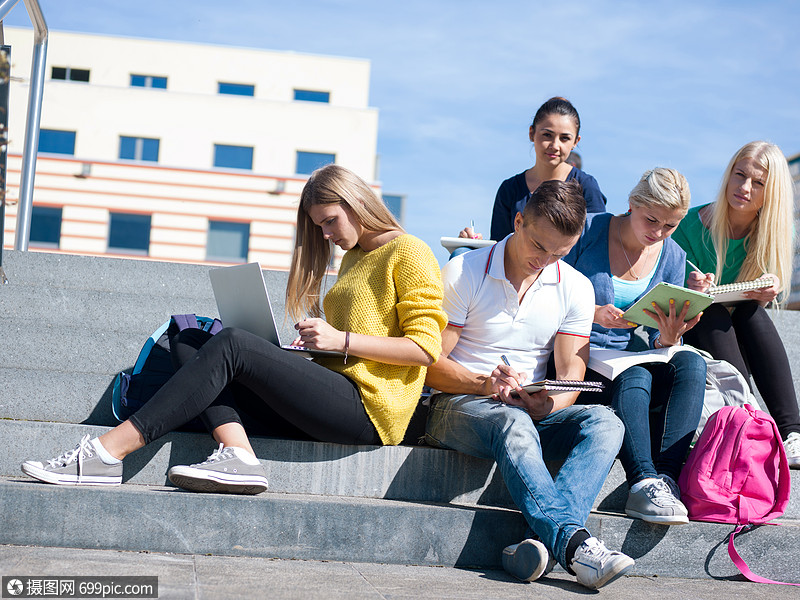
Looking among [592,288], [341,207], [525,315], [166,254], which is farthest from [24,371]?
[166,254]

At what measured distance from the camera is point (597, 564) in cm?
254

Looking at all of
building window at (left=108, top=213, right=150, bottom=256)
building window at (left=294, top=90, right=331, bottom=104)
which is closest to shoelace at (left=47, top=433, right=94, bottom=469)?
building window at (left=108, top=213, right=150, bottom=256)

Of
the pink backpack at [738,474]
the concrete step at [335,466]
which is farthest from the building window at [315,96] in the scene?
the pink backpack at [738,474]

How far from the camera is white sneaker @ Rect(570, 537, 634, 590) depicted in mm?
2531

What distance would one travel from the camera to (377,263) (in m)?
3.20

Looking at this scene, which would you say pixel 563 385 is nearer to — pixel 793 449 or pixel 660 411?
pixel 660 411

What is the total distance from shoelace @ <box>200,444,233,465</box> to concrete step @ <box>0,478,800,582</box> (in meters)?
0.14

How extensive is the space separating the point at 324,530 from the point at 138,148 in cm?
2062

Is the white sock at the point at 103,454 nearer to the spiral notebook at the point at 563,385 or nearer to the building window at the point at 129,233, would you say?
the spiral notebook at the point at 563,385

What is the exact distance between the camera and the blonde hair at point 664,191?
3562 millimetres

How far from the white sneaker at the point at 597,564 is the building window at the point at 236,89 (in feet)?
79.1

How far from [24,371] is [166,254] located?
1748cm

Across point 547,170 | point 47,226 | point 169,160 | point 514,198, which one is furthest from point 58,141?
point 547,170

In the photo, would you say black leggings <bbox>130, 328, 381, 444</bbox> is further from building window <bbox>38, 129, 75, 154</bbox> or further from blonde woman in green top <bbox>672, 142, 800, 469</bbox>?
building window <bbox>38, 129, 75, 154</bbox>
